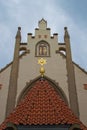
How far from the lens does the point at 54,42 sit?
55.4 ft

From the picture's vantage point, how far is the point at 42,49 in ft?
54.7

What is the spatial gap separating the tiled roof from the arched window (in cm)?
902

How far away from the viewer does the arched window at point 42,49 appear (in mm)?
16344

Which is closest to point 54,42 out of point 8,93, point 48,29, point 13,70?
point 48,29

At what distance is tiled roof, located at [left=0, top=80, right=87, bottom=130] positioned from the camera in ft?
22.1

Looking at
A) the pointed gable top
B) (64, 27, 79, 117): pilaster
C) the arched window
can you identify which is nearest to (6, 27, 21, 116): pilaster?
the arched window

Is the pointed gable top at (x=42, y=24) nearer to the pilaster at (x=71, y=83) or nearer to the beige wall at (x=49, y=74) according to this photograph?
the beige wall at (x=49, y=74)

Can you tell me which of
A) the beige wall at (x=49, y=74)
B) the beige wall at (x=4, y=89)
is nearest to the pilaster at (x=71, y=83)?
the beige wall at (x=49, y=74)

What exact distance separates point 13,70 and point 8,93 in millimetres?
1480

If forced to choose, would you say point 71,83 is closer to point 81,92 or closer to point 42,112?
point 81,92

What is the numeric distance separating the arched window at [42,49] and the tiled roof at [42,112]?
9.02 metres

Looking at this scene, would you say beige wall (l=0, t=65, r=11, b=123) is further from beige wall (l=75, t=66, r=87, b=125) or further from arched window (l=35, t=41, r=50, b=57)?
beige wall (l=75, t=66, r=87, b=125)

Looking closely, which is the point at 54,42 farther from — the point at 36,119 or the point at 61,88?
the point at 36,119

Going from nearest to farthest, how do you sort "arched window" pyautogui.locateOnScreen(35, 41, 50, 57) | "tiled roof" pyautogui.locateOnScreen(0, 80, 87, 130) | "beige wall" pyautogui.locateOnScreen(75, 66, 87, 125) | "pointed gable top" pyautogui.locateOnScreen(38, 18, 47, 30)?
"tiled roof" pyautogui.locateOnScreen(0, 80, 87, 130) → "beige wall" pyautogui.locateOnScreen(75, 66, 87, 125) → "arched window" pyautogui.locateOnScreen(35, 41, 50, 57) → "pointed gable top" pyautogui.locateOnScreen(38, 18, 47, 30)
